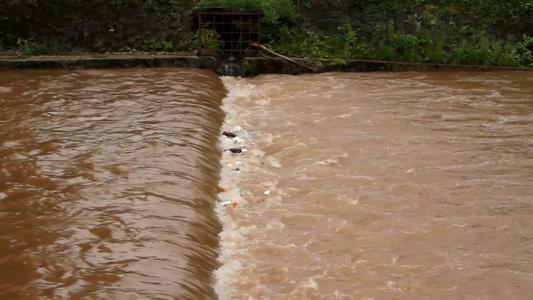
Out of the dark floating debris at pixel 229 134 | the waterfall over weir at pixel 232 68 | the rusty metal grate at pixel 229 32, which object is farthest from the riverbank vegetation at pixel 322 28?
the dark floating debris at pixel 229 134

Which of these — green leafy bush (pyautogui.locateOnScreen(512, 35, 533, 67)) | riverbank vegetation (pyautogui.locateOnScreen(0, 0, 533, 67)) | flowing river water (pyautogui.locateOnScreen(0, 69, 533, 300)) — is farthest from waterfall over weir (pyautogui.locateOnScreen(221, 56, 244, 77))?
green leafy bush (pyautogui.locateOnScreen(512, 35, 533, 67))

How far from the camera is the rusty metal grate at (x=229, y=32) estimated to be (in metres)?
16.1

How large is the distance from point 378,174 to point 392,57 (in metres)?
7.57

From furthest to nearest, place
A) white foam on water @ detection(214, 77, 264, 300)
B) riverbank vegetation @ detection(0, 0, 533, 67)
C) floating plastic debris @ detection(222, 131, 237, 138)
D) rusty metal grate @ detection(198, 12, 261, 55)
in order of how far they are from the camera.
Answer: riverbank vegetation @ detection(0, 0, 533, 67) < rusty metal grate @ detection(198, 12, 261, 55) < floating plastic debris @ detection(222, 131, 237, 138) < white foam on water @ detection(214, 77, 264, 300)

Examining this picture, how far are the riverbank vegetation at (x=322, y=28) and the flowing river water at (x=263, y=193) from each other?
2.79m

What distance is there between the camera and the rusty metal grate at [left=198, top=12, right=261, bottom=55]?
16078mm

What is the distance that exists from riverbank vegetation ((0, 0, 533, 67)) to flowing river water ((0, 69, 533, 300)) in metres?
2.79

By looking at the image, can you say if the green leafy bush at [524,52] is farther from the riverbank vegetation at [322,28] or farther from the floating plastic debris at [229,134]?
the floating plastic debris at [229,134]

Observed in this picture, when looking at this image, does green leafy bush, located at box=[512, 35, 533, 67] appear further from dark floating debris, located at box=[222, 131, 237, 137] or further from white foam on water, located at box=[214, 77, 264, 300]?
dark floating debris, located at box=[222, 131, 237, 137]

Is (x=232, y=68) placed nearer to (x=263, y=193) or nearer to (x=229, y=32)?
(x=229, y=32)

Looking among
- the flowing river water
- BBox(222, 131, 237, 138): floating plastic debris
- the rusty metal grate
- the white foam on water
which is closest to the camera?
the flowing river water

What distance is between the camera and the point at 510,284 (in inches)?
254

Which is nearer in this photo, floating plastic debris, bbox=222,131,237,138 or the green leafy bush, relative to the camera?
floating plastic debris, bbox=222,131,237,138

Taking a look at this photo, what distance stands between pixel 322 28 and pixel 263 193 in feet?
30.5
